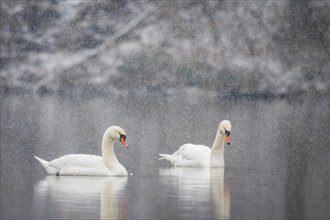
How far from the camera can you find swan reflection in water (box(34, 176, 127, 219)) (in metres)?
12.6

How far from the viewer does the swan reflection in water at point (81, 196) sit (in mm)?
12586

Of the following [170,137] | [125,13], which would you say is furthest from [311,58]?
[170,137]

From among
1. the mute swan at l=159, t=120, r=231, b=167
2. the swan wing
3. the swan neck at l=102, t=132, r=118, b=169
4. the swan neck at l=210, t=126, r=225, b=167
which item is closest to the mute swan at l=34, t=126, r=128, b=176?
the swan neck at l=102, t=132, r=118, b=169

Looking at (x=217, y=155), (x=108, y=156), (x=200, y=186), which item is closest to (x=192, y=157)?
(x=217, y=155)

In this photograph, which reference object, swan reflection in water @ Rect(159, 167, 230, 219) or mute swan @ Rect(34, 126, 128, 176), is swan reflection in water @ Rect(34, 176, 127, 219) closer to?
mute swan @ Rect(34, 126, 128, 176)

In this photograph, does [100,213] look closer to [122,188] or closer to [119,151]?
[122,188]

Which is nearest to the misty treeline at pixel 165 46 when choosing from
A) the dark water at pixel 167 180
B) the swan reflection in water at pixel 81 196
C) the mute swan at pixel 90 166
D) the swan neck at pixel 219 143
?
the dark water at pixel 167 180

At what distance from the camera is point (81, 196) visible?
14414mm

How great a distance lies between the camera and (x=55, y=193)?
14.9 metres

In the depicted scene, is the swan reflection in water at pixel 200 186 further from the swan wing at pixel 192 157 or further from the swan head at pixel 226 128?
the swan head at pixel 226 128

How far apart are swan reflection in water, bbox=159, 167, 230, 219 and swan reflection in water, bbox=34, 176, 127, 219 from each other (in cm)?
78

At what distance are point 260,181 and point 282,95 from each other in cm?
7846

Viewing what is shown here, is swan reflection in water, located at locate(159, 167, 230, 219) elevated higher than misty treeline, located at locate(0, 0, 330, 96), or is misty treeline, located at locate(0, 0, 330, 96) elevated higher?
misty treeline, located at locate(0, 0, 330, 96)

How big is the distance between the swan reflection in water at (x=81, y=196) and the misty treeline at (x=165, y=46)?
7731cm
